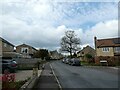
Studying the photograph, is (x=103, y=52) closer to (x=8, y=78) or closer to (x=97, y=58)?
(x=97, y=58)

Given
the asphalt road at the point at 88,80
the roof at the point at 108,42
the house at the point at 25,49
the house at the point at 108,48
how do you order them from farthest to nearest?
1. the house at the point at 25,49
2. the roof at the point at 108,42
3. the house at the point at 108,48
4. the asphalt road at the point at 88,80

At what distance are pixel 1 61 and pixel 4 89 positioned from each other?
23075mm

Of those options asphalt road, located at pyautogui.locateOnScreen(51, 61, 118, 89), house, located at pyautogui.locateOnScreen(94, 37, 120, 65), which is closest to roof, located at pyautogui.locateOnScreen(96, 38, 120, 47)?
house, located at pyautogui.locateOnScreen(94, 37, 120, 65)

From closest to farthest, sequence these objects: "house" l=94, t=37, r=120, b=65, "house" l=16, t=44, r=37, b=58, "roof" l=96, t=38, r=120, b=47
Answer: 1. "house" l=94, t=37, r=120, b=65
2. "roof" l=96, t=38, r=120, b=47
3. "house" l=16, t=44, r=37, b=58

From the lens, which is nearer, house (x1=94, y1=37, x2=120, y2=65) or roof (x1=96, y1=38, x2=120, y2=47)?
house (x1=94, y1=37, x2=120, y2=65)

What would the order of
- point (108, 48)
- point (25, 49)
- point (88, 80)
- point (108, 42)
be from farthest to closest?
point (25, 49), point (108, 42), point (108, 48), point (88, 80)

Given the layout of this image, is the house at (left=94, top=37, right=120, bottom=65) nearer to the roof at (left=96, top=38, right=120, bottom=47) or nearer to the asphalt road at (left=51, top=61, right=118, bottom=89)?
the roof at (left=96, top=38, right=120, bottom=47)

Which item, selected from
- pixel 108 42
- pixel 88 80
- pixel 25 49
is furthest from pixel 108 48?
pixel 88 80

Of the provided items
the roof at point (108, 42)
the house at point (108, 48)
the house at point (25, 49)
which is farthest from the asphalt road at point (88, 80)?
the house at point (25, 49)

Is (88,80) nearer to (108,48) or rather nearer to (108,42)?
(108,48)

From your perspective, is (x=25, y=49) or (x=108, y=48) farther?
(x=25, y=49)

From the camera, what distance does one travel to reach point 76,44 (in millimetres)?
107188

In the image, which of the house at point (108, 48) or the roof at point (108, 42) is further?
the roof at point (108, 42)

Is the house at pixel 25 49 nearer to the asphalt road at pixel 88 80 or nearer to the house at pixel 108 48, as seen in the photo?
the house at pixel 108 48
